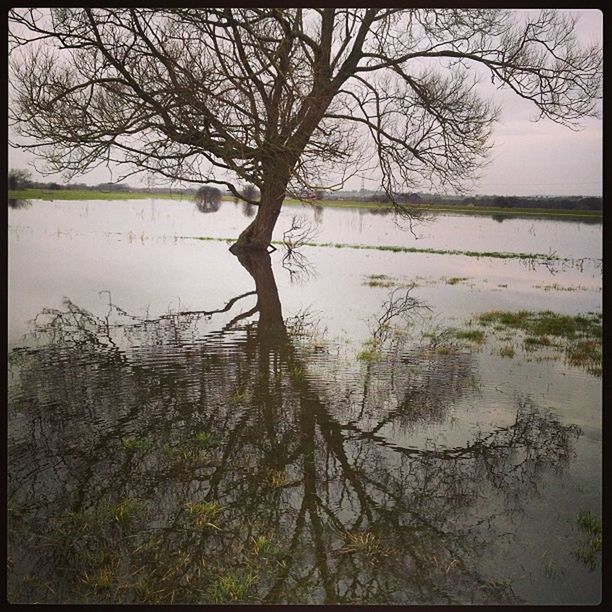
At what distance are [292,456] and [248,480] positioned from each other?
1.58 feet

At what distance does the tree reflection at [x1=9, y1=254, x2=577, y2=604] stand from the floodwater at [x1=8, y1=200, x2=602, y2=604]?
0.02 m

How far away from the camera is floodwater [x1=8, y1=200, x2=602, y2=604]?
3.19m

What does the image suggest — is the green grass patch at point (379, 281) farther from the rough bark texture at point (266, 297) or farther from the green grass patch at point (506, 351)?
the green grass patch at point (506, 351)

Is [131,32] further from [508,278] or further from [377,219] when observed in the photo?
[377,219]

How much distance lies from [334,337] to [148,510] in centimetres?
476

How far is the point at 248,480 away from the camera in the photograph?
402 cm

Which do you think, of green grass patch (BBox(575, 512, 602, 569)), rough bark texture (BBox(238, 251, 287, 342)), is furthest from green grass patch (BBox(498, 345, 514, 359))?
green grass patch (BBox(575, 512, 602, 569))

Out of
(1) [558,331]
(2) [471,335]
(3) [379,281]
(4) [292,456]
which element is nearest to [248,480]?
(4) [292,456]

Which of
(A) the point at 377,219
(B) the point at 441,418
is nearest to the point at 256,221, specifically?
(B) the point at 441,418

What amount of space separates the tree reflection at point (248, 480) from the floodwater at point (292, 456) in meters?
0.02

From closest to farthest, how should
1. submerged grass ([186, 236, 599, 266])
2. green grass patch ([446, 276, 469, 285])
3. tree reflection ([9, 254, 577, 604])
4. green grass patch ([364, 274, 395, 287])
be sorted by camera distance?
tree reflection ([9, 254, 577, 604])
green grass patch ([364, 274, 395, 287])
green grass patch ([446, 276, 469, 285])
submerged grass ([186, 236, 599, 266])

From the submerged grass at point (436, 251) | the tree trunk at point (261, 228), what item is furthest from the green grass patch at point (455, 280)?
the tree trunk at point (261, 228)

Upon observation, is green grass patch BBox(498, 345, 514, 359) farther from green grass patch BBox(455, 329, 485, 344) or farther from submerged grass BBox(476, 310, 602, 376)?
green grass patch BBox(455, 329, 485, 344)

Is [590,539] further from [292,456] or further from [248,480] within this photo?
[248,480]
